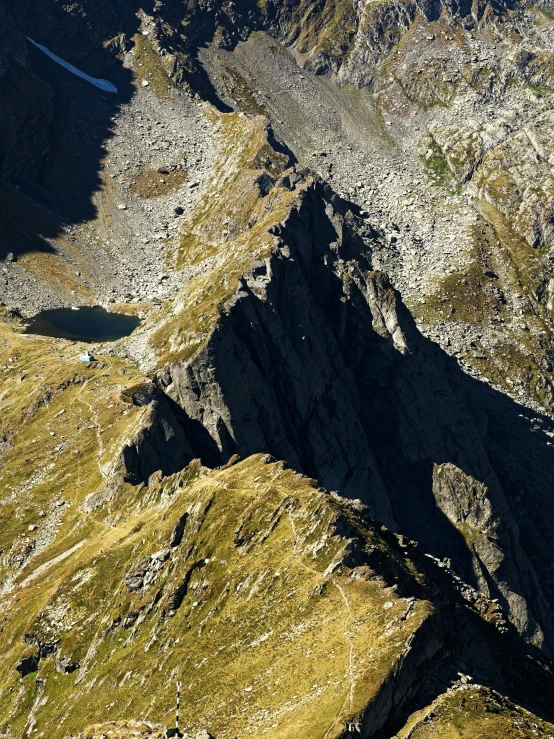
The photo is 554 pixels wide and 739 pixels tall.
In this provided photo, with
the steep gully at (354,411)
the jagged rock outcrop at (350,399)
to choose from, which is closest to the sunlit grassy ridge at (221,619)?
the steep gully at (354,411)

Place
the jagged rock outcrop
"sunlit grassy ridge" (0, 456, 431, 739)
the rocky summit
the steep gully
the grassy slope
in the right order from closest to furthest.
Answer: the grassy slope → "sunlit grassy ridge" (0, 456, 431, 739) → the rocky summit → the steep gully → the jagged rock outcrop

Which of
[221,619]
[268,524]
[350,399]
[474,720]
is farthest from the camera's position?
[350,399]

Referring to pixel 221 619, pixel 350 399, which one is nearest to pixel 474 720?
pixel 221 619

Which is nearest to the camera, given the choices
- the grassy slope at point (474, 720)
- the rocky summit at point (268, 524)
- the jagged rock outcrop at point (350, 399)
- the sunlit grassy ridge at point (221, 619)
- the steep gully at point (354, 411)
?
the grassy slope at point (474, 720)

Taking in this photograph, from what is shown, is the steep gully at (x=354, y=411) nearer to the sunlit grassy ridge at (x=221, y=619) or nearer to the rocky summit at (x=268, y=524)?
the rocky summit at (x=268, y=524)

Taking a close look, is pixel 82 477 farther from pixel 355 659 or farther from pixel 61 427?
pixel 355 659

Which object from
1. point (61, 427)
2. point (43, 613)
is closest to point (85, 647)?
point (43, 613)

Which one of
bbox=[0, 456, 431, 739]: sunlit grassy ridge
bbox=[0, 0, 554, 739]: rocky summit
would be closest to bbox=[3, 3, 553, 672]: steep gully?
bbox=[0, 0, 554, 739]: rocky summit

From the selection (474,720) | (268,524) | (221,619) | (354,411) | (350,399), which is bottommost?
(474,720)

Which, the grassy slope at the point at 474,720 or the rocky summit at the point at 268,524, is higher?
the rocky summit at the point at 268,524

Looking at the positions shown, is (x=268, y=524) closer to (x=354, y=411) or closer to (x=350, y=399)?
(x=354, y=411)

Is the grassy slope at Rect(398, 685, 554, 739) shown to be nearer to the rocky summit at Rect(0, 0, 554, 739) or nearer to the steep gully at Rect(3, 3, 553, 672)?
the rocky summit at Rect(0, 0, 554, 739)
